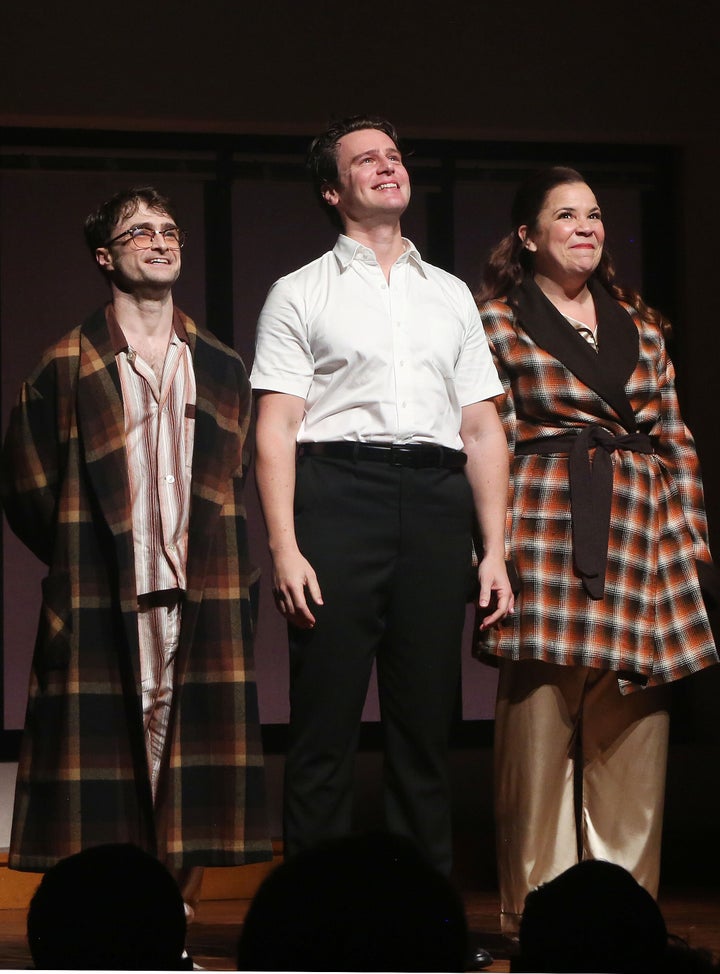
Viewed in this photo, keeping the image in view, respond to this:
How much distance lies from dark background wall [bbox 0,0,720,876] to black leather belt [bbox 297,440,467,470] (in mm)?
1457

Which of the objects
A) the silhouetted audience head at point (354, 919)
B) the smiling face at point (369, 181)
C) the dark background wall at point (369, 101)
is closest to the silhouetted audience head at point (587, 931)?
the silhouetted audience head at point (354, 919)

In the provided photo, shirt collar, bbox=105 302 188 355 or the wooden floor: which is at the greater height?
shirt collar, bbox=105 302 188 355

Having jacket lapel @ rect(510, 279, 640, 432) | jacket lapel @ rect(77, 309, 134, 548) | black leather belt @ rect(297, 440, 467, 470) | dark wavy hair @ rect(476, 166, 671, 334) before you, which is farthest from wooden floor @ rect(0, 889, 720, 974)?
dark wavy hair @ rect(476, 166, 671, 334)

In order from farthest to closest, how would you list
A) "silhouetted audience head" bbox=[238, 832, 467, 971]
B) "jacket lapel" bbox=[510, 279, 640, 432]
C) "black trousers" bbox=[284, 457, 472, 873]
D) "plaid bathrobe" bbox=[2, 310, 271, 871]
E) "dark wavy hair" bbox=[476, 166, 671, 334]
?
1. "dark wavy hair" bbox=[476, 166, 671, 334]
2. "jacket lapel" bbox=[510, 279, 640, 432]
3. "plaid bathrobe" bbox=[2, 310, 271, 871]
4. "black trousers" bbox=[284, 457, 472, 873]
5. "silhouetted audience head" bbox=[238, 832, 467, 971]

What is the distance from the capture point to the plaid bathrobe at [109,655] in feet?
9.65

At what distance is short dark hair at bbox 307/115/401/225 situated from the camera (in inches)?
120

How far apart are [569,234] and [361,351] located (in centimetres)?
67

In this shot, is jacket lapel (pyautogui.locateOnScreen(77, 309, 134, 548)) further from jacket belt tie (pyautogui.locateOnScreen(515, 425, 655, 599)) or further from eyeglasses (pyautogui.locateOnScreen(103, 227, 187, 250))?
jacket belt tie (pyautogui.locateOnScreen(515, 425, 655, 599))

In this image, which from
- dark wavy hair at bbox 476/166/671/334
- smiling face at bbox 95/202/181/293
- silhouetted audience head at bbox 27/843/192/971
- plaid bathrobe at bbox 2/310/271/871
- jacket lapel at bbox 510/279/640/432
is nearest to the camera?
silhouetted audience head at bbox 27/843/192/971

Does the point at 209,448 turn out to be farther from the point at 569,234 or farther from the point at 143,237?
the point at 569,234

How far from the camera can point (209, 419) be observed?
3053 mm

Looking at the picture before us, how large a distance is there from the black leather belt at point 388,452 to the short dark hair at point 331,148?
498 millimetres

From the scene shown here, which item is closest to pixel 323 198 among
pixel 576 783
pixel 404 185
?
pixel 404 185

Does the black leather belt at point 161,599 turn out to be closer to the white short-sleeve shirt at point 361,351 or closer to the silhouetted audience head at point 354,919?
Answer: the white short-sleeve shirt at point 361,351
